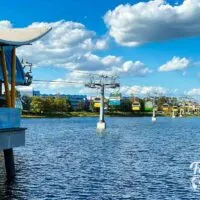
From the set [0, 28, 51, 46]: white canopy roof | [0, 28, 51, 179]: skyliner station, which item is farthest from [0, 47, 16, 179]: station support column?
[0, 28, 51, 46]: white canopy roof

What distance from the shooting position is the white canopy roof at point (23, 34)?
51594 mm

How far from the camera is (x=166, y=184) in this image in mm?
50938

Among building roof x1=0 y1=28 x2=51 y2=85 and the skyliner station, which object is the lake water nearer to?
the skyliner station

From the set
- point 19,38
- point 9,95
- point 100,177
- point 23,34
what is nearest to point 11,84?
point 9,95

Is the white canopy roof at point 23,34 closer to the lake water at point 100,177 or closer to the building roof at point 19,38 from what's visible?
the building roof at point 19,38

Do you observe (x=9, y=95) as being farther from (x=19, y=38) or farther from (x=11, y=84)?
(x=19, y=38)

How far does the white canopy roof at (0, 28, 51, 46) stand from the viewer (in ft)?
169

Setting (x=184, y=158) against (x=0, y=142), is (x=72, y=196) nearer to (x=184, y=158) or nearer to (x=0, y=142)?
(x=0, y=142)

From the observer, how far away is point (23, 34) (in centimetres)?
5484

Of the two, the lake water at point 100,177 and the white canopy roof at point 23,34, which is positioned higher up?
the white canopy roof at point 23,34

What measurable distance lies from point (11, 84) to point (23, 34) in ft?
23.4

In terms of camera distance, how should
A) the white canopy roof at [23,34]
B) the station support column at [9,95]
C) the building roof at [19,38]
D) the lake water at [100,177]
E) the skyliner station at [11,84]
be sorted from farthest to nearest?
the white canopy roof at [23,34] → the building roof at [19,38] → the station support column at [9,95] → the skyliner station at [11,84] → the lake water at [100,177]

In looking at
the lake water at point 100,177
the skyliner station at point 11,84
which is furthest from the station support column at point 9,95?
the lake water at point 100,177

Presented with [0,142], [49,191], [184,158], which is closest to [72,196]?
[49,191]
